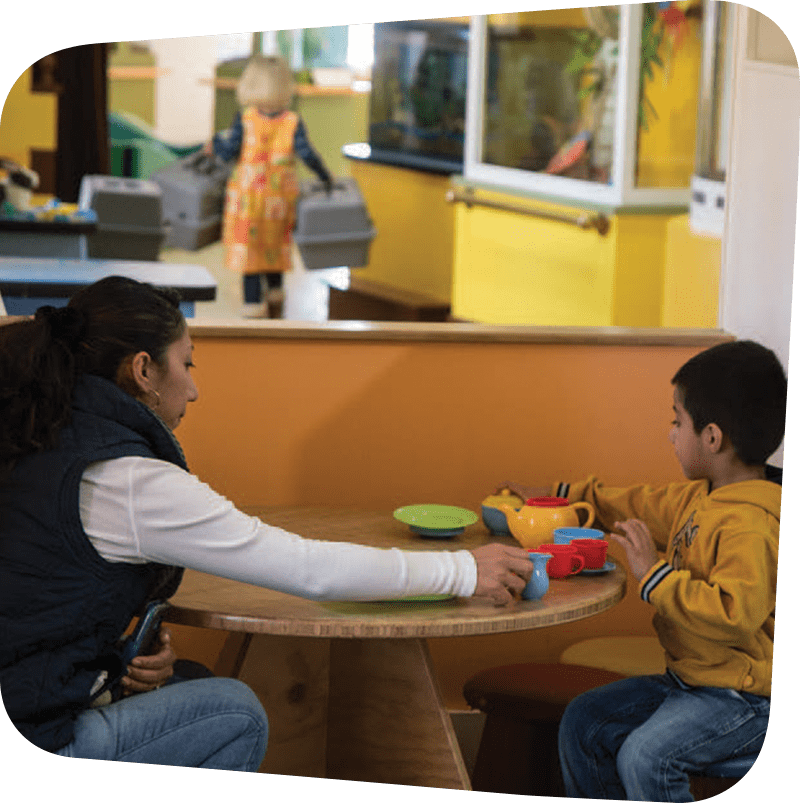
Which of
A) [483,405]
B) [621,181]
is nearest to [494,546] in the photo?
[483,405]

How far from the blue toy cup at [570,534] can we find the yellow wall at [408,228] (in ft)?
5.29

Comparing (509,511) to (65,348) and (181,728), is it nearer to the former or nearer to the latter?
(181,728)

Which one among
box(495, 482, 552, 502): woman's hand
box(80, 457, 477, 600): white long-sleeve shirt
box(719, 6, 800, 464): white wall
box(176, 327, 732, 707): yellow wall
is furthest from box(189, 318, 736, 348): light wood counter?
box(80, 457, 477, 600): white long-sleeve shirt

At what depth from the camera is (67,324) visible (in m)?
2.05

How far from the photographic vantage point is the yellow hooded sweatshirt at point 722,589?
2.18 metres

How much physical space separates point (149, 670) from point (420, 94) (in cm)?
270

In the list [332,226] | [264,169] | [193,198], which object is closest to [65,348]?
[193,198]

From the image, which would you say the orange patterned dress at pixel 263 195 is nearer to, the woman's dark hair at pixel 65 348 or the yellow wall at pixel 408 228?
the yellow wall at pixel 408 228

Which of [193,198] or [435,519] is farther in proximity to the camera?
[193,198]

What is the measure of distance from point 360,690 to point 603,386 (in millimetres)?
940

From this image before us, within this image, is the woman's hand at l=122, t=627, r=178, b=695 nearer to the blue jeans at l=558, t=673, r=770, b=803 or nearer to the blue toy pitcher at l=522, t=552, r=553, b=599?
the blue toy pitcher at l=522, t=552, r=553, b=599

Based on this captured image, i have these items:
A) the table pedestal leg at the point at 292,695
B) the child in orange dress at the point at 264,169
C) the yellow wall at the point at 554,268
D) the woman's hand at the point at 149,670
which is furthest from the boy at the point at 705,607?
the yellow wall at the point at 554,268

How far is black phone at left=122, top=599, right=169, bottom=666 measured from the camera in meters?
2.08

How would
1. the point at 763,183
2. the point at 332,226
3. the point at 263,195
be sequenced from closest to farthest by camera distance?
the point at 763,183 < the point at 263,195 < the point at 332,226
